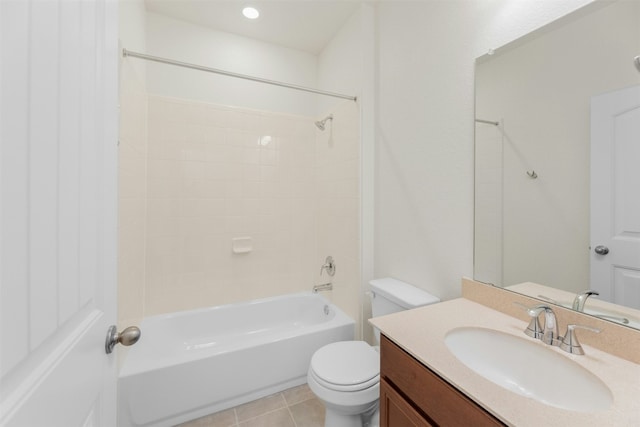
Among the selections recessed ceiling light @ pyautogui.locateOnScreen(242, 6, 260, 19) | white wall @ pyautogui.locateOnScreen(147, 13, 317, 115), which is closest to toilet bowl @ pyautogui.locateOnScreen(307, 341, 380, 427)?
white wall @ pyautogui.locateOnScreen(147, 13, 317, 115)

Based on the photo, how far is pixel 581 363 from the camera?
2.56ft

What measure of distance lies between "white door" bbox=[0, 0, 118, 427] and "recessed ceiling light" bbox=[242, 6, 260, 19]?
174 cm

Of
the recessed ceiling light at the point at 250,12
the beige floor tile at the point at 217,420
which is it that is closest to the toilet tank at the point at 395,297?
the beige floor tile at the point at 217,420

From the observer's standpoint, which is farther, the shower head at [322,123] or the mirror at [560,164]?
the shower head at [322,123]

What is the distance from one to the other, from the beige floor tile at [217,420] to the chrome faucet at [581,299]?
1821 millimetres

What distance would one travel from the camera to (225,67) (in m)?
2.43

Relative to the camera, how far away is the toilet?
126 cm

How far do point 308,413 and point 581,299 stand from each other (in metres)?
1.57

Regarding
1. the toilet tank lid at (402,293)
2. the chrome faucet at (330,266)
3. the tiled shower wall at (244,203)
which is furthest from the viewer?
the chrome faucet at (330,266)

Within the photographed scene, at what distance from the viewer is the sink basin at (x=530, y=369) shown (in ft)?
2.40

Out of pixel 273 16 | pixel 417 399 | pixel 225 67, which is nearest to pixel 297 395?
pixel 417 399

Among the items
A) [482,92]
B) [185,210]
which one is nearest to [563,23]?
[482,92]

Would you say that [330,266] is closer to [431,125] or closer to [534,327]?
[431,125]

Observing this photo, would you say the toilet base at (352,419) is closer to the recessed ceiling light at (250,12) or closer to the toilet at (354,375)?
the toilet at (354,375)
